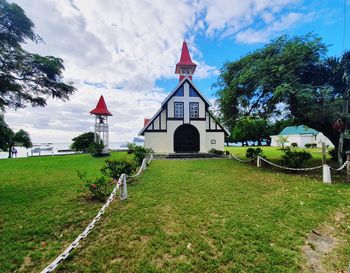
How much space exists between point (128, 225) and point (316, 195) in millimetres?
6211

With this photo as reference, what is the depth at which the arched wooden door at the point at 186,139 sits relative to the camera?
1991 cm

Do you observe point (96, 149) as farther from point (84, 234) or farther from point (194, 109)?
point (84, 234)

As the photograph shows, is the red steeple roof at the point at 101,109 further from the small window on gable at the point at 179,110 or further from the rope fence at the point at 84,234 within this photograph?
the rope fence at the point at 84,234

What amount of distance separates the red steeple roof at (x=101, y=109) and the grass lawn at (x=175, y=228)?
1659 cm

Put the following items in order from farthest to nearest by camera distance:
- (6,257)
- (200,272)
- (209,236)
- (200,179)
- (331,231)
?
1. (200,179)
2. (331,231)
3. (209,236)
4. (6,257)
5. (200,272)

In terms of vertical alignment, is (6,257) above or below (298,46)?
below

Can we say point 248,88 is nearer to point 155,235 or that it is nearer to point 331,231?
point 331,231

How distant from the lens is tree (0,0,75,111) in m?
6.04

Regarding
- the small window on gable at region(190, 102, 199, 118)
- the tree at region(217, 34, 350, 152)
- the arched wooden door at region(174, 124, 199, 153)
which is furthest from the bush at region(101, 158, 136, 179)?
the small window on gable at region(190, 102, 199, 118)

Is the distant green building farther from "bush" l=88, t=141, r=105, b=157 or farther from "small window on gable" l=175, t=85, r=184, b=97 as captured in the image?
"bush" l=88, t=141, r=105, b=157

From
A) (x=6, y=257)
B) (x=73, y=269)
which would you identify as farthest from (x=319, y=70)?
(x=6, y=257)

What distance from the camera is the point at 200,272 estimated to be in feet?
8.98

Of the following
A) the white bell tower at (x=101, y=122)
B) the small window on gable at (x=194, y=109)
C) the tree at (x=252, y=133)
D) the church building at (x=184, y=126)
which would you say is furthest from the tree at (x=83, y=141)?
the tree at (x=252, y=133)

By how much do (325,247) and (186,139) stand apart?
16755 millimetres
